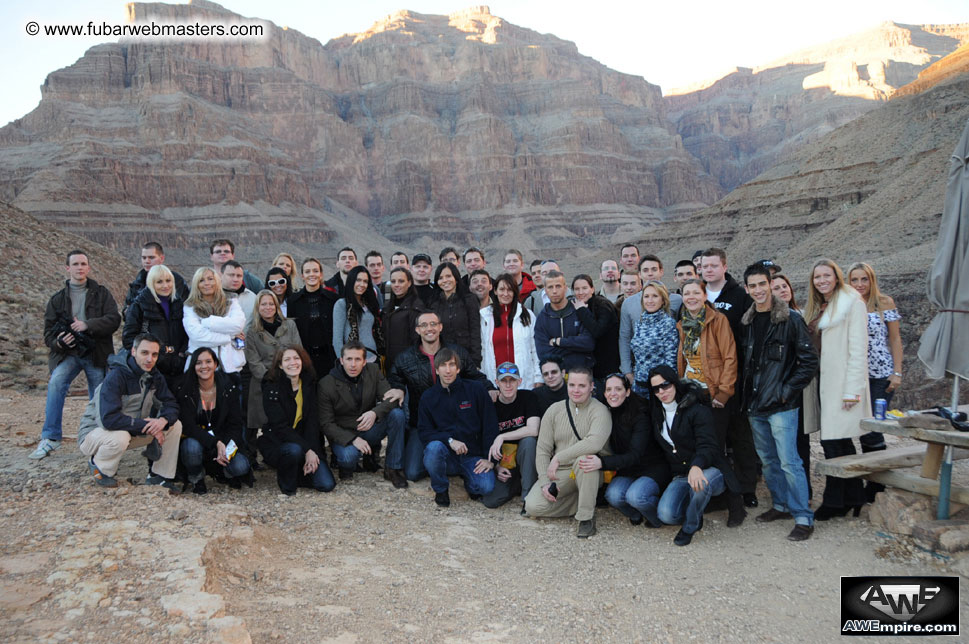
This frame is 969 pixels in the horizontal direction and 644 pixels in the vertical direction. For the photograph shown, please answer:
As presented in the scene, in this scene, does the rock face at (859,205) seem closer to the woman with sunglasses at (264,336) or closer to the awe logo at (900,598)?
the awe logo at (900,598)

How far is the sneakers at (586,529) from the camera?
6.69 metres

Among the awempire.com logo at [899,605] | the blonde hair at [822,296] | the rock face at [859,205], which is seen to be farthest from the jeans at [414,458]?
the rock face at [859,205]

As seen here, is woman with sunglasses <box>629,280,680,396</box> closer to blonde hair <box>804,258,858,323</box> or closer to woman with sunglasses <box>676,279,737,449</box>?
woman with sunglasses <box>676,279,737,449</box>

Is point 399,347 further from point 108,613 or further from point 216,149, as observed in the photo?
point 216,149

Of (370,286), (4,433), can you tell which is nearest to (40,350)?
(4,433)

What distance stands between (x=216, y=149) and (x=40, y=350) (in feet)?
335

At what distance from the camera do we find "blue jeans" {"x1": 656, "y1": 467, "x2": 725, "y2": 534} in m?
6.47

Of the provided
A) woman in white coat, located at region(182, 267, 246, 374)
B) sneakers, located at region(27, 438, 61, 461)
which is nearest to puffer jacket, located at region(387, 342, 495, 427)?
woman in white coat, located at region(182, 267, 246, 374)

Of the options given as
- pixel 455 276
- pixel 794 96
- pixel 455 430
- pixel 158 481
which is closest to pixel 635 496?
pixel 455 430

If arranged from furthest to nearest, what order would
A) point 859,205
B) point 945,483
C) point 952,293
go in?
point 859,205, point 945,483, point 952,293

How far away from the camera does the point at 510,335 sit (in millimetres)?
8320

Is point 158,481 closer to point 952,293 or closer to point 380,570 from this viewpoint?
point 380,570

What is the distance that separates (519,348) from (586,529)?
2.33 m

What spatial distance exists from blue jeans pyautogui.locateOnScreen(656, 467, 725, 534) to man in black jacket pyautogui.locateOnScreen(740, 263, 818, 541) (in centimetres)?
58
